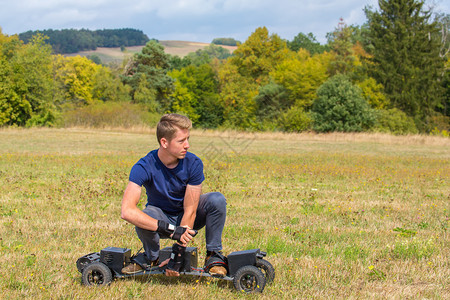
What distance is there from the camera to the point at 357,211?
7.79 m

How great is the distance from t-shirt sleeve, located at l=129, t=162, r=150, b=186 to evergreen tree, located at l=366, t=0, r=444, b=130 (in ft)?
Answer: 186

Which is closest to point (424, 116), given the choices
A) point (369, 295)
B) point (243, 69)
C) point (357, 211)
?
point (243, 69)

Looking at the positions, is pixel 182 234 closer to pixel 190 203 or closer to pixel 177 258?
pixel 177 258

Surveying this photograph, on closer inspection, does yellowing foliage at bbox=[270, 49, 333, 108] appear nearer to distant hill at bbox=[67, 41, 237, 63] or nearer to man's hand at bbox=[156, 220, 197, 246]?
man's hand at bbox=[156, 220, 197, 246]

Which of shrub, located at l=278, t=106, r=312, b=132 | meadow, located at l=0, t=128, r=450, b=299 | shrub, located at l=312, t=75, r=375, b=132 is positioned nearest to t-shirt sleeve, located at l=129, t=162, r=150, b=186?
meadow, located at l=0, t=128, r=450, b=299

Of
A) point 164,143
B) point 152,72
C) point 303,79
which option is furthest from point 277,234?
point 152,72

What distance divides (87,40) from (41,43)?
138075 millimetres

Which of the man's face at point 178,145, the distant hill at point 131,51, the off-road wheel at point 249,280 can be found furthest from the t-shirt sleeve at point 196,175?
the distant hill at point 131,51

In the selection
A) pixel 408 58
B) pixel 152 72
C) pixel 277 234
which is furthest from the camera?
pixel 152 72

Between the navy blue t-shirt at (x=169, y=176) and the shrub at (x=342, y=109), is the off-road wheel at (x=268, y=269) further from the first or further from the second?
the shrub at (x=342, y=109)

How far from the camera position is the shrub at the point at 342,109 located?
49875 mm

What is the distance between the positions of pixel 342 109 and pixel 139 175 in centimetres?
4823

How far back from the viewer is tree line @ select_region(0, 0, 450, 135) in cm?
4766

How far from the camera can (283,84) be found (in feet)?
202
